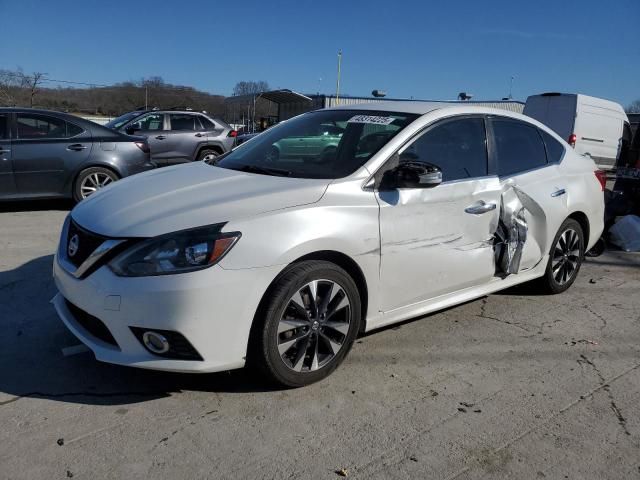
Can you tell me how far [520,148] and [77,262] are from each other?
11.1ft

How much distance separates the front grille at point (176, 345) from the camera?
8.97 ft

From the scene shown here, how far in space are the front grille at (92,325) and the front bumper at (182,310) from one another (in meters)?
0.03

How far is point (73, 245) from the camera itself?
3.15 meters

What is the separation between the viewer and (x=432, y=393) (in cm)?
317

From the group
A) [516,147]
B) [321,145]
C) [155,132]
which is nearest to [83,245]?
[321,145]

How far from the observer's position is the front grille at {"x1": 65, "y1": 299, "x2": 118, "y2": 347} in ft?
9.52

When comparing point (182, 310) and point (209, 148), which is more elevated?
point (209, 148)

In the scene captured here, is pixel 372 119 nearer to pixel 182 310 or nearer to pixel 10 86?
pixel 182 310

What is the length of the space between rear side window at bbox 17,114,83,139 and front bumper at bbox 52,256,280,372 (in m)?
5.70

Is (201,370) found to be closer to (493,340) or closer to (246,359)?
(246,359)

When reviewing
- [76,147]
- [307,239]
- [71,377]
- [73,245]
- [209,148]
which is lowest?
[71,377]

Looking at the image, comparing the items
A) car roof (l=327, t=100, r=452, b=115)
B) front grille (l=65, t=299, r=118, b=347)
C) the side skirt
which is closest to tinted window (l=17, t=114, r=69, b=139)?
car roof (l=327, t=100, r=452, b=115)

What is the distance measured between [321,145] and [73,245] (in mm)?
1725

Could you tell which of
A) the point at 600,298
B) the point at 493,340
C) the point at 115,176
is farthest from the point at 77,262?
the point at 115,176
